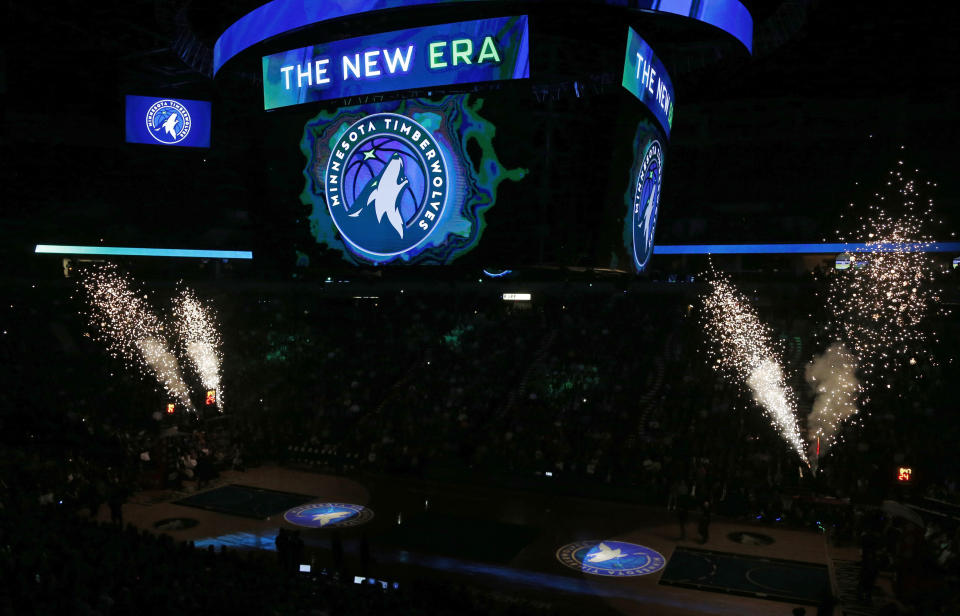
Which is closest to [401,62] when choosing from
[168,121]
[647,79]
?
[647,79]

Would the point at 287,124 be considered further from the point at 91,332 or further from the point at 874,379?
the point at 91,332

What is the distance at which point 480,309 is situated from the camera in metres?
35.8

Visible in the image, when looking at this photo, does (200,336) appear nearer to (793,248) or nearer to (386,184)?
(386,184)

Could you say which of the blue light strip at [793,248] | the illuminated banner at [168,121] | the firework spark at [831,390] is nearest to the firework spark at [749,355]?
the firework spark at [831,390]

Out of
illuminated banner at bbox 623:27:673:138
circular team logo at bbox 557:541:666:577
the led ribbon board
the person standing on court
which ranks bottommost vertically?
circular team logo at bbox 557:541:666:577

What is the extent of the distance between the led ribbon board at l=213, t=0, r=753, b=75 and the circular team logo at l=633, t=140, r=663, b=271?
8.01ft

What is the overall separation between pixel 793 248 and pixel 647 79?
23.4 meters

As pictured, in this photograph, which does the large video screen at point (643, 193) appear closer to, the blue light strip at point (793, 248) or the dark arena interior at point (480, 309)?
the dark arena interior at point (480, 309)

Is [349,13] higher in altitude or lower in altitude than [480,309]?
higher

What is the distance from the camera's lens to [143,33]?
2003cm

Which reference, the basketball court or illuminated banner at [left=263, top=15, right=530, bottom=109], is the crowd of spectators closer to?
the basketball court

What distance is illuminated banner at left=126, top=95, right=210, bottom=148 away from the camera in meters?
21.2

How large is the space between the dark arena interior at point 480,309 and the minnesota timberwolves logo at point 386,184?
0.20ft

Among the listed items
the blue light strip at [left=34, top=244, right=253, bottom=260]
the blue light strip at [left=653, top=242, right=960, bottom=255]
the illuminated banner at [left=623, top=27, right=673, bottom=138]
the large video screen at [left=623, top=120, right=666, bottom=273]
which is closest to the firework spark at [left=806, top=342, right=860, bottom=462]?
the blue light strip at [left=653, top=242, right=960, bottom=255]
